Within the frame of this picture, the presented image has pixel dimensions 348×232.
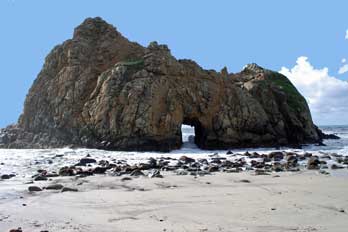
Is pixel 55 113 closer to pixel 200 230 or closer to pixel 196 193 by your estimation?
pixel 196 193

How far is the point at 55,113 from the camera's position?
35.2 m

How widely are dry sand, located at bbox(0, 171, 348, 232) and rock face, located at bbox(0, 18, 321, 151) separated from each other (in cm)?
1759

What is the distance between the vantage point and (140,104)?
30922 millimetres

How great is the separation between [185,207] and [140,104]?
2255 centimetres

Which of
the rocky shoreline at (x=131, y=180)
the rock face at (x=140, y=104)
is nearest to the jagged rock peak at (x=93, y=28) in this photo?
the rock face at (x=140, y=104)

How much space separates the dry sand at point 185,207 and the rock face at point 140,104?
57.7 feet

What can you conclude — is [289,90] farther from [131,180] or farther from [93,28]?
[131,180]

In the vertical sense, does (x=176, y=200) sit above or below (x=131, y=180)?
below

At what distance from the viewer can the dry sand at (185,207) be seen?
7.09 metres

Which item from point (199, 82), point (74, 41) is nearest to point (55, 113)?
point (74, 41)

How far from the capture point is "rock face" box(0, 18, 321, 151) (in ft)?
101

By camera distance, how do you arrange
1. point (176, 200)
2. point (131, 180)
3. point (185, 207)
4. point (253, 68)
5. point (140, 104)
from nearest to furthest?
point (185, 207), point (176, 200), point (131, 180), point (140, 104), point (253, 68)

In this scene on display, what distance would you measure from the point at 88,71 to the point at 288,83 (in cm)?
2351

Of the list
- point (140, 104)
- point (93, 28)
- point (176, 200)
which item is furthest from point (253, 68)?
point (176, 200)
